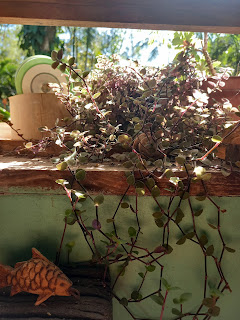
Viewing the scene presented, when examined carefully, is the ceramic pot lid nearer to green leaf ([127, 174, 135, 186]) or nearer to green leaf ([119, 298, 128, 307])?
green leaf ([127, 174, 135, 186])

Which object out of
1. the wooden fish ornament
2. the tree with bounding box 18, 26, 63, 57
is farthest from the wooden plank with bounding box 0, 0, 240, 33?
the tree with bounding box 18, 26, 63, 57

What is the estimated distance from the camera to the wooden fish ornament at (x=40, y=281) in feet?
2.42

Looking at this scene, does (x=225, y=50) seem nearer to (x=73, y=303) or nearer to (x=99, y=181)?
(x=99, y=181)

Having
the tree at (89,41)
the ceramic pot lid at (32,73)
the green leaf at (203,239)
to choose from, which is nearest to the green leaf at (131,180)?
the green leaf at (203,239)

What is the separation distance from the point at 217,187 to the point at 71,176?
0.39 metres

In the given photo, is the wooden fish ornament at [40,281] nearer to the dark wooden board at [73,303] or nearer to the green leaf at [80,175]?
the dark wooden board at [73,303]

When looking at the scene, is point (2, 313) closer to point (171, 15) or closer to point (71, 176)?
point (71, 176)

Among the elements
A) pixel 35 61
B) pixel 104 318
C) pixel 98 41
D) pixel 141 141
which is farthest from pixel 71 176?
pixel 98 41

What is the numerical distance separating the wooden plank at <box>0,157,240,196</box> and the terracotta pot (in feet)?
1.60

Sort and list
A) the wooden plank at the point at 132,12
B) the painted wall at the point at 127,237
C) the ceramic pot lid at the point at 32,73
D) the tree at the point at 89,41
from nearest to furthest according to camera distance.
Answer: the painted wall at the point at 127,237 < the wooden plank at the point at 132,12 < the ceramic pot lid at the point at 32,73 < the tree at the point at 89,41

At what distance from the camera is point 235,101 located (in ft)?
4.15

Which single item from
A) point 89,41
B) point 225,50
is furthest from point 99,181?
point 89,41

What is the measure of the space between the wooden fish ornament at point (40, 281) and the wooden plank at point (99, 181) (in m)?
0.20

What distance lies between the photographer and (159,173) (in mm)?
781
